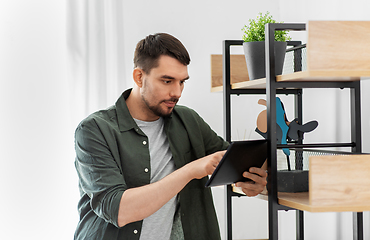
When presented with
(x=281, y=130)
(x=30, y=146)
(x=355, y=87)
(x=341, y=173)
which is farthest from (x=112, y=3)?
(x=341, y=173)

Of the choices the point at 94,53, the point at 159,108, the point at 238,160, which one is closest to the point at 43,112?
the point at 94,53

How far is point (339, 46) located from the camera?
98 centimetres

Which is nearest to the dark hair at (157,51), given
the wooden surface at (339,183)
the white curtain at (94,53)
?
the wooden surface at (339,183)

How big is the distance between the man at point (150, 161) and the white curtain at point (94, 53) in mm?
628

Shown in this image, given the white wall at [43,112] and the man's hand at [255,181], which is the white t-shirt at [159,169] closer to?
the man's hand at [255,181]

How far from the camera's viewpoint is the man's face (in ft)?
4.37

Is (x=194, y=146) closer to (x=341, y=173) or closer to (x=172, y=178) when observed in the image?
(x=172, y=178)

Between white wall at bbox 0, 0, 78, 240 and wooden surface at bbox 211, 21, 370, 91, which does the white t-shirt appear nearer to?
wooden surface at bbox 211, 21, 370, 91

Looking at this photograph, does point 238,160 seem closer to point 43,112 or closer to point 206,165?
point 206,165

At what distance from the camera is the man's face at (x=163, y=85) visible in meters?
1.33

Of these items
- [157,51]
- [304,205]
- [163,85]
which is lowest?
[304,205]

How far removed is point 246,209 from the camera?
2.35 meters

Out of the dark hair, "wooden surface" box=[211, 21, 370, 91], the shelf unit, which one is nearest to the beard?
the dark hair

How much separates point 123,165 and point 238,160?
43 cm
